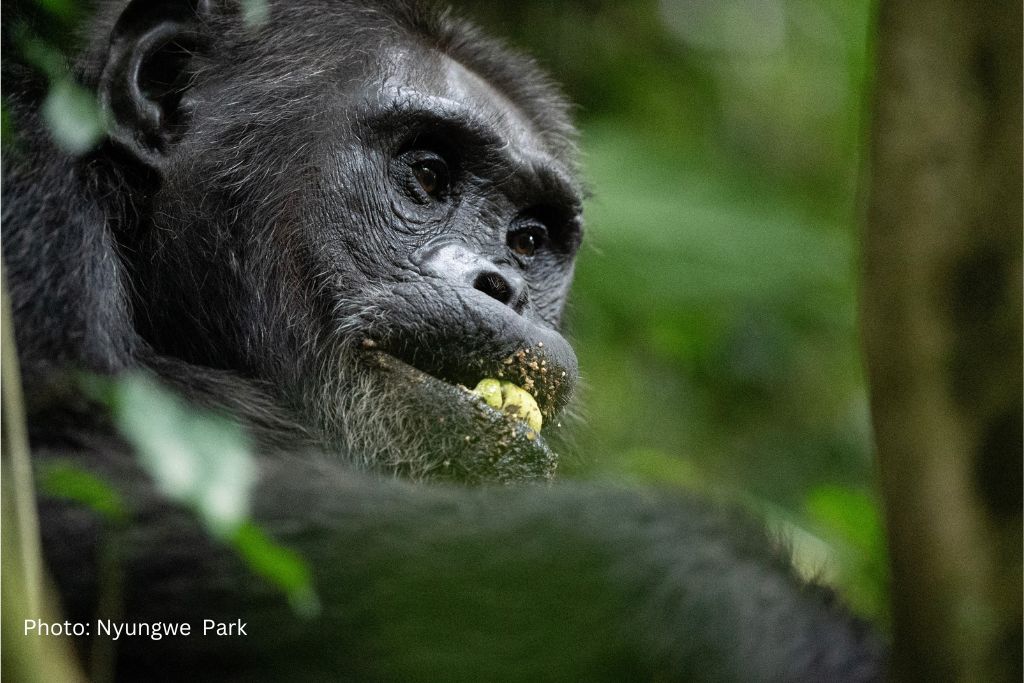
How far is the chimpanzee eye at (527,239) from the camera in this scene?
14.3 feet

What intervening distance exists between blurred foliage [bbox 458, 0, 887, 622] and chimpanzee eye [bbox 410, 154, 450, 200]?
1514 mm

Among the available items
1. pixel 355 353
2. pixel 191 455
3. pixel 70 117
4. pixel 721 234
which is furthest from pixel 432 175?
pixel 721 234

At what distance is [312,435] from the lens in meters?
3.54

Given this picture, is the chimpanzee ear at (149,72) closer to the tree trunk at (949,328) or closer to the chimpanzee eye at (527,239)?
the chimpanzee eye at (527,239)

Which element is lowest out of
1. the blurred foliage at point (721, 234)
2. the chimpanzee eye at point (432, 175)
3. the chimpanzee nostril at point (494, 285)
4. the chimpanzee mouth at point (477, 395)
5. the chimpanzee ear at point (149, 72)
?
the chimpanzee mouth at point (477, 395)

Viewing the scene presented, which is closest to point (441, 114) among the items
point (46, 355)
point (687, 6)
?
point (46, 355)

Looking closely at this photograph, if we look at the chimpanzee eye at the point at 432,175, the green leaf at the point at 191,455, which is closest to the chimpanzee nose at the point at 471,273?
the chimpanzee eye at the point at 432,175

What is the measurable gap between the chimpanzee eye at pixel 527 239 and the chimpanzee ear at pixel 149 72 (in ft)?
4.08

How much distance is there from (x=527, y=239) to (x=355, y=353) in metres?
1.08

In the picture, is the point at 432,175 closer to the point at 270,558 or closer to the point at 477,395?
the point at 477,395

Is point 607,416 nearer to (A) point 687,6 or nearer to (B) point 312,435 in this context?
(A) point 687,6

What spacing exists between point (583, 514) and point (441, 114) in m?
1.65

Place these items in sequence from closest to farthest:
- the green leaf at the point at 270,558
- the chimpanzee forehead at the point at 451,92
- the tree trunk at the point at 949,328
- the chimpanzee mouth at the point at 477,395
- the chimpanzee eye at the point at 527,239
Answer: the tree trunk at the point at 949,328, the green leaf at the point at 270,558, the chimpanzee mouth at the point at 477,395, the chimpanzee forehead at the point at 451,92, the chimpanzee eye at the point at 527,239

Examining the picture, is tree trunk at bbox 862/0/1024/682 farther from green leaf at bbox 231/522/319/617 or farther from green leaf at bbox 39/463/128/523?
green leaf at bbox 39/463/128/523
